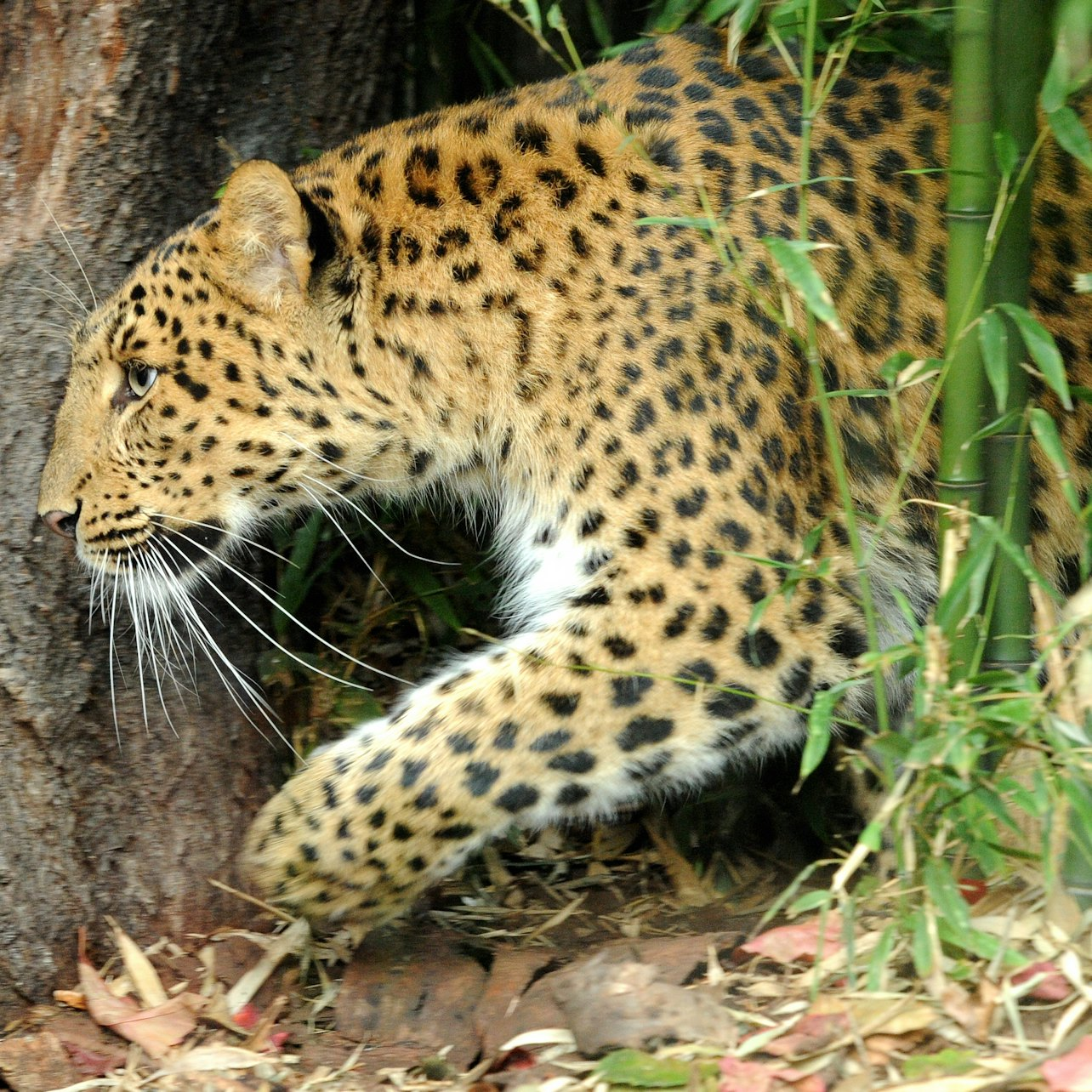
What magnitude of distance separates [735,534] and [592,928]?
4.03ft

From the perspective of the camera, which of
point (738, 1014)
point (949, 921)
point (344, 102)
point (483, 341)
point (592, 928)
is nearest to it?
point (949, 921)

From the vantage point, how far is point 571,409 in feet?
11.2

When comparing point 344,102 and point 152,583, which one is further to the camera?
point 344,102

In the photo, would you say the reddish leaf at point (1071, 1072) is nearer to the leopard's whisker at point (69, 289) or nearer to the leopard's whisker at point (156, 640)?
the leopard's whisker at point (156, 640)

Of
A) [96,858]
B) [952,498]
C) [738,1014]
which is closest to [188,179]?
[96,858]

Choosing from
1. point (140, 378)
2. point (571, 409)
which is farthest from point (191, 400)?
point (571, 409)

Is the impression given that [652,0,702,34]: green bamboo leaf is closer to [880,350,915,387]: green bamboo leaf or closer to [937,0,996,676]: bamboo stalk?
[937,0,996,676]: bamboo stalk

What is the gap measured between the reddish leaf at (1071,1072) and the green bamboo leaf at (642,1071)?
2.14 ft

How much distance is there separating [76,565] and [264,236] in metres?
0.94

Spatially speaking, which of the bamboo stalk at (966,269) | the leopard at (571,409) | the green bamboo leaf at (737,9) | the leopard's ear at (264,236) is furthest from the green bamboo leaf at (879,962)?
the leopard's ear at (264,236)

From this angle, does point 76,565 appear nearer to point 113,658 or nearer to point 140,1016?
point 113,658

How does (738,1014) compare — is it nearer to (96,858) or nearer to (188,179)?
(96,858)

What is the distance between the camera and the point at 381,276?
141 inches

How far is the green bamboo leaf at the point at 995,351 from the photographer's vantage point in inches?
103
